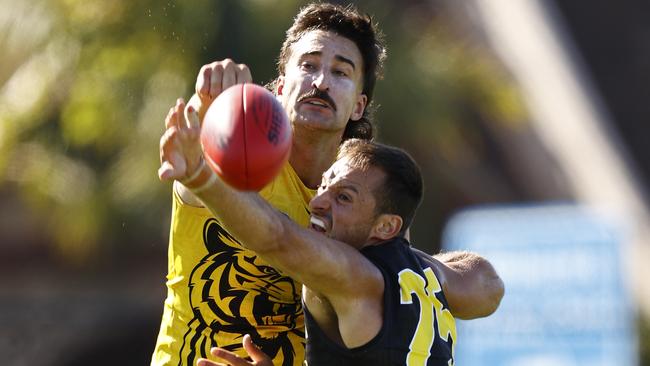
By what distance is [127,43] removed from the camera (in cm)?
1616

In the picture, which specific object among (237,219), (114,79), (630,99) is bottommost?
(237,219)

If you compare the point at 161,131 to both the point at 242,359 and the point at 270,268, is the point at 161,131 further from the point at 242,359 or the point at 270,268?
the point at 242,359

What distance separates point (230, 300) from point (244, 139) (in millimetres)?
1417

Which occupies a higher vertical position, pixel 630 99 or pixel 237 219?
pixel 630 99

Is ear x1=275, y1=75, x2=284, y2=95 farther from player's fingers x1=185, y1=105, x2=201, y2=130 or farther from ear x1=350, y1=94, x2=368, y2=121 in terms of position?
player's fingers x1=185, y1=105, x2=201, y2=130

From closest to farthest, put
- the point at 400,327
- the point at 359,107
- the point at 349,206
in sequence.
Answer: the point at 400,327
the point at 349,206
the point at 359,107

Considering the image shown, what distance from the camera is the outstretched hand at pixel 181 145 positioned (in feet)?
16.1

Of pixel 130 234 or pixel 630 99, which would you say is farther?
pixel 630 99

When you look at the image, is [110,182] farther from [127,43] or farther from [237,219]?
[237,219]

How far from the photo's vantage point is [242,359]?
542 centimetres

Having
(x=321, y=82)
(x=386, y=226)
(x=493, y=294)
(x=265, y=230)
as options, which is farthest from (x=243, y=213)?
(x=493, y=294)

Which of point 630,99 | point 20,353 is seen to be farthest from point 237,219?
point 630,99

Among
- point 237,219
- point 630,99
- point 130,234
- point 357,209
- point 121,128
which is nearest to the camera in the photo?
point 237,219

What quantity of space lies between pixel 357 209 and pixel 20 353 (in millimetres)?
16237
